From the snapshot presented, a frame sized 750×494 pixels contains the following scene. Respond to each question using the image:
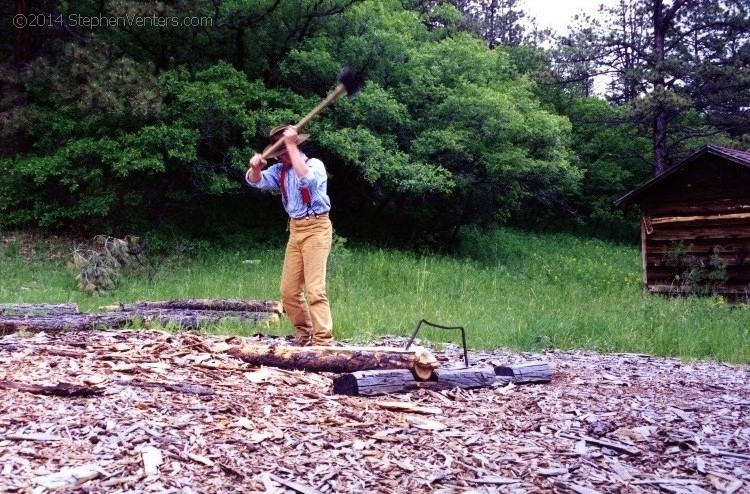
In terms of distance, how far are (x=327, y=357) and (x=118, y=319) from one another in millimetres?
2698

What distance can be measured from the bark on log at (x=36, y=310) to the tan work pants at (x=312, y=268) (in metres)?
2.64

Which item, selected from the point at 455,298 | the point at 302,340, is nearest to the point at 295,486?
the point at 302,340

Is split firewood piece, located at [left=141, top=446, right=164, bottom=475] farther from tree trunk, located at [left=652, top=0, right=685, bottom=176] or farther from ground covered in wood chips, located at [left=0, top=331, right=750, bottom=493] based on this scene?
tree trunk, located at [left=652, top=0, right=685, bottom=176]

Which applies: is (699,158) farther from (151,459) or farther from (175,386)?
(151,459)

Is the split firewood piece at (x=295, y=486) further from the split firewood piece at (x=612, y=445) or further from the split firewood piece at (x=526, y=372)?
the split firewood piece at (x=526, y=372)

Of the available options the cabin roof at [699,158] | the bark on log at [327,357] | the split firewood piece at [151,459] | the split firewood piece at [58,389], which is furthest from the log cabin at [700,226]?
the split firewood piece at [151,459]

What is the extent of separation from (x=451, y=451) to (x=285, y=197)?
3505 millimetres

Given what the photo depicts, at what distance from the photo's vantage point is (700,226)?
15.0 m

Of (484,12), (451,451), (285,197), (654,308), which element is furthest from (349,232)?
(484,12)

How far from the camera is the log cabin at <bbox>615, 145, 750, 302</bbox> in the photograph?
47.1 feet

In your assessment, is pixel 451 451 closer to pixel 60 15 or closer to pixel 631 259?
pixel 60 15

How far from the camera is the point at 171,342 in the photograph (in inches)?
226

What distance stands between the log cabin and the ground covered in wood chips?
10007mm

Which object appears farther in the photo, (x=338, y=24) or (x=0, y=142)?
(x=338, y=24)
